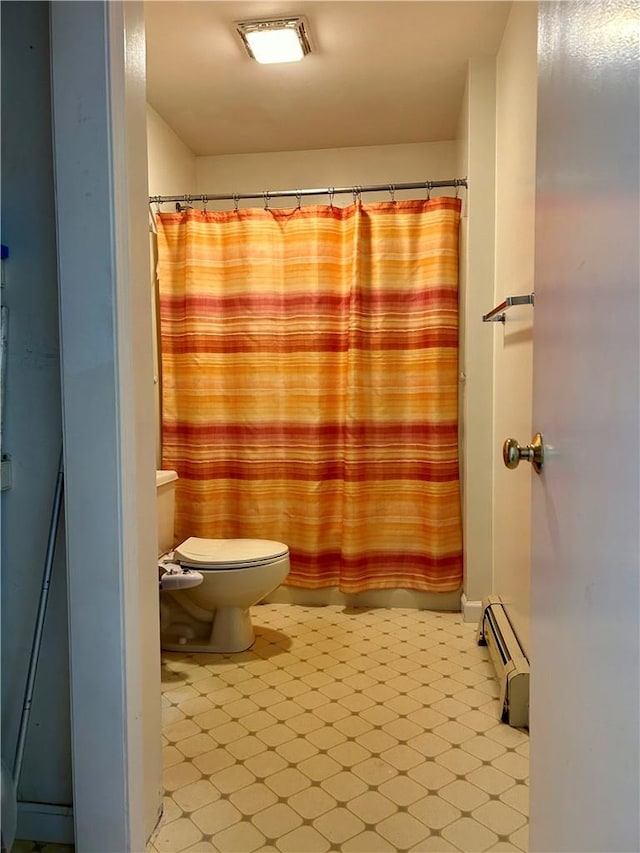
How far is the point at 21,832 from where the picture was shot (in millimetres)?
1396

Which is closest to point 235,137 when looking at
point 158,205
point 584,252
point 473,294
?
point 158,205

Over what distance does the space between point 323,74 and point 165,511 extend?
1.94 m

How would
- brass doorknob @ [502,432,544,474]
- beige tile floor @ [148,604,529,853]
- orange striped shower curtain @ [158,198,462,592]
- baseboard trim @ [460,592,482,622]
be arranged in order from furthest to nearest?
orange striped shower curtain @ [158,198,462,592] → baseboard trim @ [460,592,482,622] → beige tile floor @ [148,604,529,853] → brass doorknob @ [502,432,544,474]

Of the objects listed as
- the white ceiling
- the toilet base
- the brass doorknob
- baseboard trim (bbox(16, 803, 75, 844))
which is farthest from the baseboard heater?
the white ceiling

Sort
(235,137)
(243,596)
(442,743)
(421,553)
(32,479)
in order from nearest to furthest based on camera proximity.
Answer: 1. (32,479)
2. (442,743)
3. (243,596)
4. (421,553)
5. (235,137)

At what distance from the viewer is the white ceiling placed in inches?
81.7

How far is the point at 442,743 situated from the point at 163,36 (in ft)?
8.54

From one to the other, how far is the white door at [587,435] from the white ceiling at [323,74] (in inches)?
54.1

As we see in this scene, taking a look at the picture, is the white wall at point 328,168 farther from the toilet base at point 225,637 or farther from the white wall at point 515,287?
the toilet base at point 225,637

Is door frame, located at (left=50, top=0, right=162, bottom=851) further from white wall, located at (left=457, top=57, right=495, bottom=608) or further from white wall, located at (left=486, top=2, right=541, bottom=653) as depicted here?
white wall, located at (left=457, top=57, right=495, bottom=608)

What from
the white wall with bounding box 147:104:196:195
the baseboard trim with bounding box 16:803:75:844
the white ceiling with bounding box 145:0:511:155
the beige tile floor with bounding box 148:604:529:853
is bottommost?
the beige tile floor with bounding box 148:604:529:853

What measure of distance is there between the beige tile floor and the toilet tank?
0.47m

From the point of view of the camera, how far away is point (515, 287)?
2.12m

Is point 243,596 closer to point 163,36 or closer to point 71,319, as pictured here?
point 71,319
